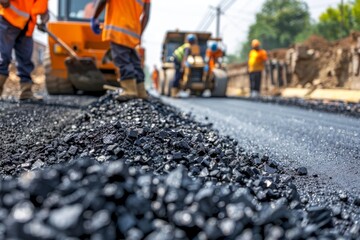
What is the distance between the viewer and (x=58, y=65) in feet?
23.0

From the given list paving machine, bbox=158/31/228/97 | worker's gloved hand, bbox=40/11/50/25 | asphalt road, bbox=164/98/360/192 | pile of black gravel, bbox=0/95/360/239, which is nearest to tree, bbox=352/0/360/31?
paving machine, bbox=158/31/228/97

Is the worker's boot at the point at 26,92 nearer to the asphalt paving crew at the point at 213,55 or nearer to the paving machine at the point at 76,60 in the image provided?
the paving machine at the point at 76,60

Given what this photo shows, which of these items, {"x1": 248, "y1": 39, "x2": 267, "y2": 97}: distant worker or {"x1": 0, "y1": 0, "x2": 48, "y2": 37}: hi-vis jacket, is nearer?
{"x1": 0, "y1": 0, "x2": 48, "y2": 37}: hi-vis jacket

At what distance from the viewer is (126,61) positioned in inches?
188

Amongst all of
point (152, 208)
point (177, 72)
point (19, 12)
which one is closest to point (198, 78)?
point (177, 72)

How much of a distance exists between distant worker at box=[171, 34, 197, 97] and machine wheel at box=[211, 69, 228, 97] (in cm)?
104

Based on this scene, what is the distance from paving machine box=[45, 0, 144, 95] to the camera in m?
6.59

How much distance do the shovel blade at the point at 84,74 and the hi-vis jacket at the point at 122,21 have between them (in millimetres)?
1978

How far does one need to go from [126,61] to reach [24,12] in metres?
1.45

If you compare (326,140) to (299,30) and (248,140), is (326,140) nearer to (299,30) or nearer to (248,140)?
(248,140)

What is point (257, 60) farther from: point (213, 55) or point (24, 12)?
point (24, 12)

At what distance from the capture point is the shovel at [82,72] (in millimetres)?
6406

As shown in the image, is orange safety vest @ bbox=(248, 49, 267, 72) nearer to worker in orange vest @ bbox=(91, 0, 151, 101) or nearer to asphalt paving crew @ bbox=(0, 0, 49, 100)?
worker in orange vest @ bbox=(91, 0, 151, 101)

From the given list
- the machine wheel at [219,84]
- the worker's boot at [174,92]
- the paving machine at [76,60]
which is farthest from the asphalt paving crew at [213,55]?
the paving machine at [76,60]
